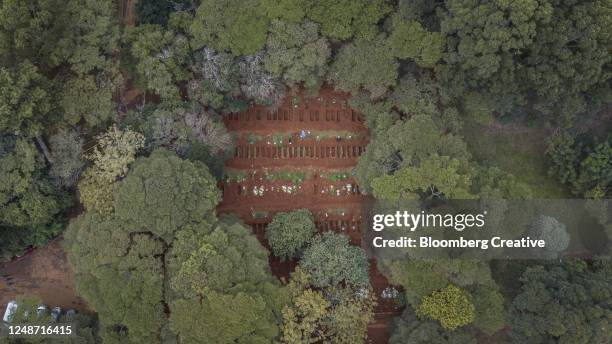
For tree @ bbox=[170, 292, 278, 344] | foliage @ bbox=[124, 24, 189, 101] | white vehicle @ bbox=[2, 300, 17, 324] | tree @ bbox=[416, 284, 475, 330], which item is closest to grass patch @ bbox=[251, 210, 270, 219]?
tree @ bbox=[170, 292, 278, 344]

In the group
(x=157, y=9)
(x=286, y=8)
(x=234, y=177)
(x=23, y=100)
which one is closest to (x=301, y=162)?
(x=234, y=177)

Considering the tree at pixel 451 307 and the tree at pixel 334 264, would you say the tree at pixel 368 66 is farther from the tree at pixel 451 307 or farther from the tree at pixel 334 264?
the tree at pixel 451 307

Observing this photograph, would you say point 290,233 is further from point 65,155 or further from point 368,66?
point 65,155

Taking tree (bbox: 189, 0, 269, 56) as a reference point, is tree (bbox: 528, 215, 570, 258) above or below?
below

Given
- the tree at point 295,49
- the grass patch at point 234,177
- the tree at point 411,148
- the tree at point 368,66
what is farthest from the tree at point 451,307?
the tree at point 295,49

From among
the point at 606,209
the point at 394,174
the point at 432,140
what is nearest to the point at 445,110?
the point at 432,140

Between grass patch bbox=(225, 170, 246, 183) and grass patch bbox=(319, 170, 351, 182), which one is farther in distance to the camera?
grass patch bbox=(319, 170, 351, 182)

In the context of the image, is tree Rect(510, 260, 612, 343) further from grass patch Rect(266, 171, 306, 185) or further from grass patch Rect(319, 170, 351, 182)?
grass patch Rect(266, 171, 306, 185)
